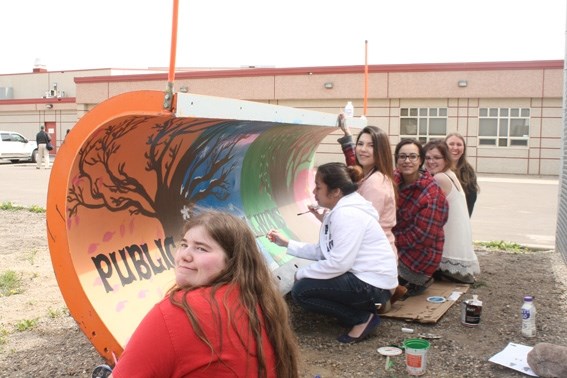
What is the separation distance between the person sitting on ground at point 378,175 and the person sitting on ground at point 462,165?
1.79 meters

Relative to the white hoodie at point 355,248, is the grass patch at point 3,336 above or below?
below

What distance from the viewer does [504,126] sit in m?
21.1

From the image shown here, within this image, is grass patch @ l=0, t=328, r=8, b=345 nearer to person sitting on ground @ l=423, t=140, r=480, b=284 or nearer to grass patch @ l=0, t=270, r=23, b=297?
grass patch @ l=0, t=270, r=23, b=297

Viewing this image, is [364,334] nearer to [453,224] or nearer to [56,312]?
[453,224]

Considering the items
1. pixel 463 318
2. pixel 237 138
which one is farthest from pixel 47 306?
pixel 463 318

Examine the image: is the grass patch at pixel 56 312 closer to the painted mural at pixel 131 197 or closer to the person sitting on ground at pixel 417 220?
the painted mural at pixel 131 197

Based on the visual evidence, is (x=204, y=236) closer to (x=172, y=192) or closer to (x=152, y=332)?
(x=152, y=332)

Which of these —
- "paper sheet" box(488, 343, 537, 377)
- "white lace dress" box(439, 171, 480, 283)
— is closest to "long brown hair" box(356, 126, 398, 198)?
"white lace dress" box(439, 171, 480, 283)

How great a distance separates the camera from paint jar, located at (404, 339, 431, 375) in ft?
12.3

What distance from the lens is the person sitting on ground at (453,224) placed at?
236 inches

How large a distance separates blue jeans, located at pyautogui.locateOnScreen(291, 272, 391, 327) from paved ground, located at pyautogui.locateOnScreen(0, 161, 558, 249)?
4941 mm

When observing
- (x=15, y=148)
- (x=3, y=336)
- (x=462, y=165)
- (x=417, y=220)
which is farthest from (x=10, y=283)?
(x=15, y=148)

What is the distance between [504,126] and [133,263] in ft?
63.2

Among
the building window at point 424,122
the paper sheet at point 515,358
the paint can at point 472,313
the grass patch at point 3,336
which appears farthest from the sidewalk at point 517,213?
the grass patch at point 3,336
